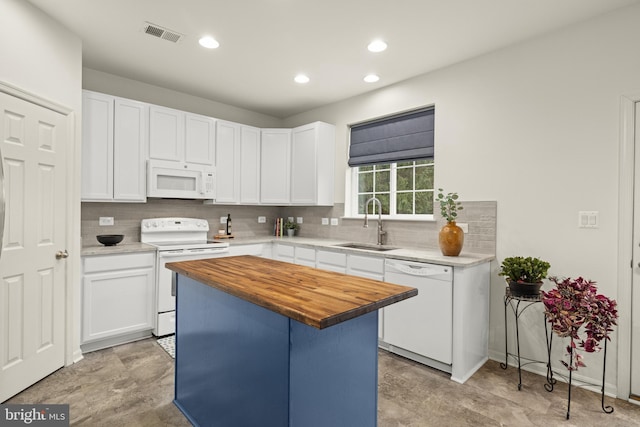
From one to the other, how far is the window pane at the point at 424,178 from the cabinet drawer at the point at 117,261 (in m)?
2.82

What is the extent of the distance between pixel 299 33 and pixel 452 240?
2134 millimetres

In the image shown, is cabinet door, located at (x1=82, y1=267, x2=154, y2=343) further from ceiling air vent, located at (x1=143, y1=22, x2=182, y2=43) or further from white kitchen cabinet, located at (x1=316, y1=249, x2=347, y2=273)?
ceiling air vent, located at (x1=143, y1=22, x2=182, y2=43)

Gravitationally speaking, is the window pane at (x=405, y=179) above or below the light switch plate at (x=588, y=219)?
above

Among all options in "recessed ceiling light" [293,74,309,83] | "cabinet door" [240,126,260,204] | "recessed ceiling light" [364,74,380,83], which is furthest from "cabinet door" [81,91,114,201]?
"recessed ceiling light" [364,74,380,83]

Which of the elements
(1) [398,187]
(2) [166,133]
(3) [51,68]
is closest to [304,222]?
(1) [398,187]

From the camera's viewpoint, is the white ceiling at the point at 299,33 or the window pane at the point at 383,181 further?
the window pane at the point at 383,181

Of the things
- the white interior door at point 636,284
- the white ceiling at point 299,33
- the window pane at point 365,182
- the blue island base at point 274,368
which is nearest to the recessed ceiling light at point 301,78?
the white ceiling at point 299,33

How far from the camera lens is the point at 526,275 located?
2527 millimetres

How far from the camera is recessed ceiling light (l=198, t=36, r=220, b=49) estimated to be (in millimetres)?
2881

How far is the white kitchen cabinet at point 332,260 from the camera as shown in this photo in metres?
3.45

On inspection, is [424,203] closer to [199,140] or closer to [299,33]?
[299,33]

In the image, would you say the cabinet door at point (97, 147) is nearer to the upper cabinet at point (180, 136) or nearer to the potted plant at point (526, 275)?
the upper cabinet at point (180, 136)

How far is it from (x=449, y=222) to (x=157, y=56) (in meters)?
3.08

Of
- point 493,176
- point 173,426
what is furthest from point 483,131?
point 173,426
